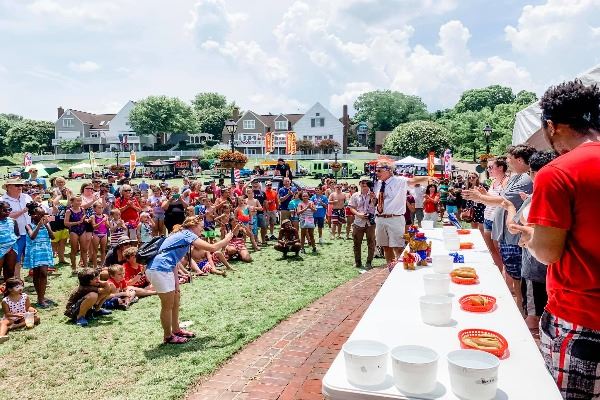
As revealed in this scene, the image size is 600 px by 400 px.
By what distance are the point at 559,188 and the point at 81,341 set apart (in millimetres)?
5899

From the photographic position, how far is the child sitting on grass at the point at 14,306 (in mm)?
6234

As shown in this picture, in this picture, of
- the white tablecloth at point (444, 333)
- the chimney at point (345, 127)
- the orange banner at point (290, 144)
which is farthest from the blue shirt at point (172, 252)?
the chimney at point (345, 127)

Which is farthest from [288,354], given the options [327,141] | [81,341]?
[327,141]

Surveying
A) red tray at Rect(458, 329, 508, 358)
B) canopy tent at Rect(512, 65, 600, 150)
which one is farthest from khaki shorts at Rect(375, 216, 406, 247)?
red tray at Rect(458, 329, 508, 358)

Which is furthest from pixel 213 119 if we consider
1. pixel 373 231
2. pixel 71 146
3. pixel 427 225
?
pixel 427 225

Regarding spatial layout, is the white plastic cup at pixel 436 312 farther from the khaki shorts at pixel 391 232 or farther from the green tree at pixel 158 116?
the green tree at pixel 158 116

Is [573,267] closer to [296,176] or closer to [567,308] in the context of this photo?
[567,308]

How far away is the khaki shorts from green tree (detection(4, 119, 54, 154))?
3223 inches

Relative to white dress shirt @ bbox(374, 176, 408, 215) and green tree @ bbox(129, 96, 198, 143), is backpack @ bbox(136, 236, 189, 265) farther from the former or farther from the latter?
green tree @ bbox(129, 96, 198, 143)

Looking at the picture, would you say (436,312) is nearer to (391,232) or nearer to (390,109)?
(391,232)

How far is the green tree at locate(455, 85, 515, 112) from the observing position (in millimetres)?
89812

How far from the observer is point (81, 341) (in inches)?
229

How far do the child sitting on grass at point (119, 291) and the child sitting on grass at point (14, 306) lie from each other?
1094 mm

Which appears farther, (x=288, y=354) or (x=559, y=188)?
(x=288, y=354)
